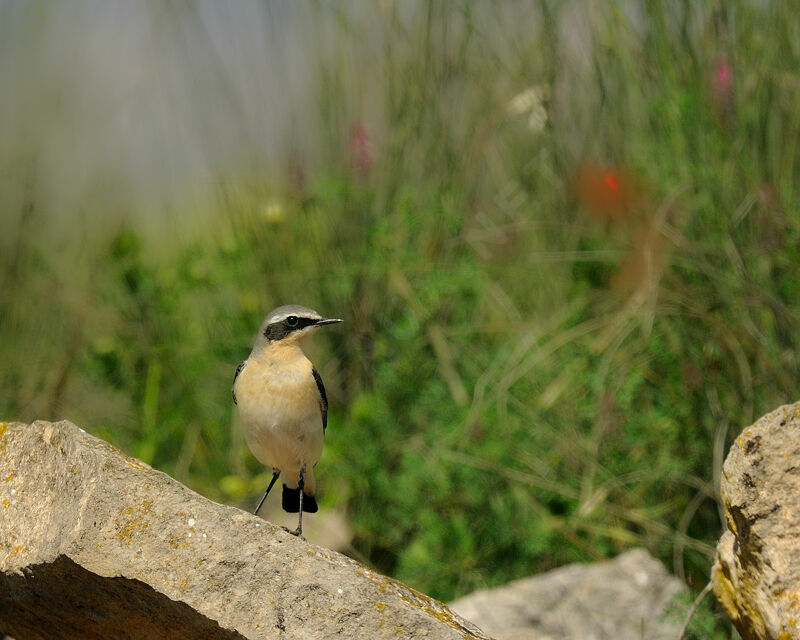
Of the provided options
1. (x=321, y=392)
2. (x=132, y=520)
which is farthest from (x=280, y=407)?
(x=132, y=520)

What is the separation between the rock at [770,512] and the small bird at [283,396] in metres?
1.89

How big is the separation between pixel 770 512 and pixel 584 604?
2110 mm

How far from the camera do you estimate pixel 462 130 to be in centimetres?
672

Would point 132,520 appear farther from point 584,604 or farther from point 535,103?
point 535,103

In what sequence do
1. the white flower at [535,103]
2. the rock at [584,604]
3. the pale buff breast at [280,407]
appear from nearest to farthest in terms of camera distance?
the pale buff breast at [280,407]
the rock at [584,604]
the white flower at [535,103]

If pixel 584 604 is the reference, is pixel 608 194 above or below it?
above

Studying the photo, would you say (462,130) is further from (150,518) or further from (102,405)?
(150,518)

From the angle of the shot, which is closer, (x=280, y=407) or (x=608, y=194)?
(x=280, y=407)

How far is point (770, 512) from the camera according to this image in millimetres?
3049

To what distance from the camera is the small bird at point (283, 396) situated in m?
4.46

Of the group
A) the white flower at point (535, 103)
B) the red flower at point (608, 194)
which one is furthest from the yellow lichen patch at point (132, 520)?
the white flower at point (535, 103)

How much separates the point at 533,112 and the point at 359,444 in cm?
230

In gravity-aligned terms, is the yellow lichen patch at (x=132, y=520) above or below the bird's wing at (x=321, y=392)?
above

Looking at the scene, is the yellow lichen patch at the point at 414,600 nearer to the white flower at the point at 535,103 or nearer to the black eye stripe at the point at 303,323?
the black eye stripe at the point at 303,323
